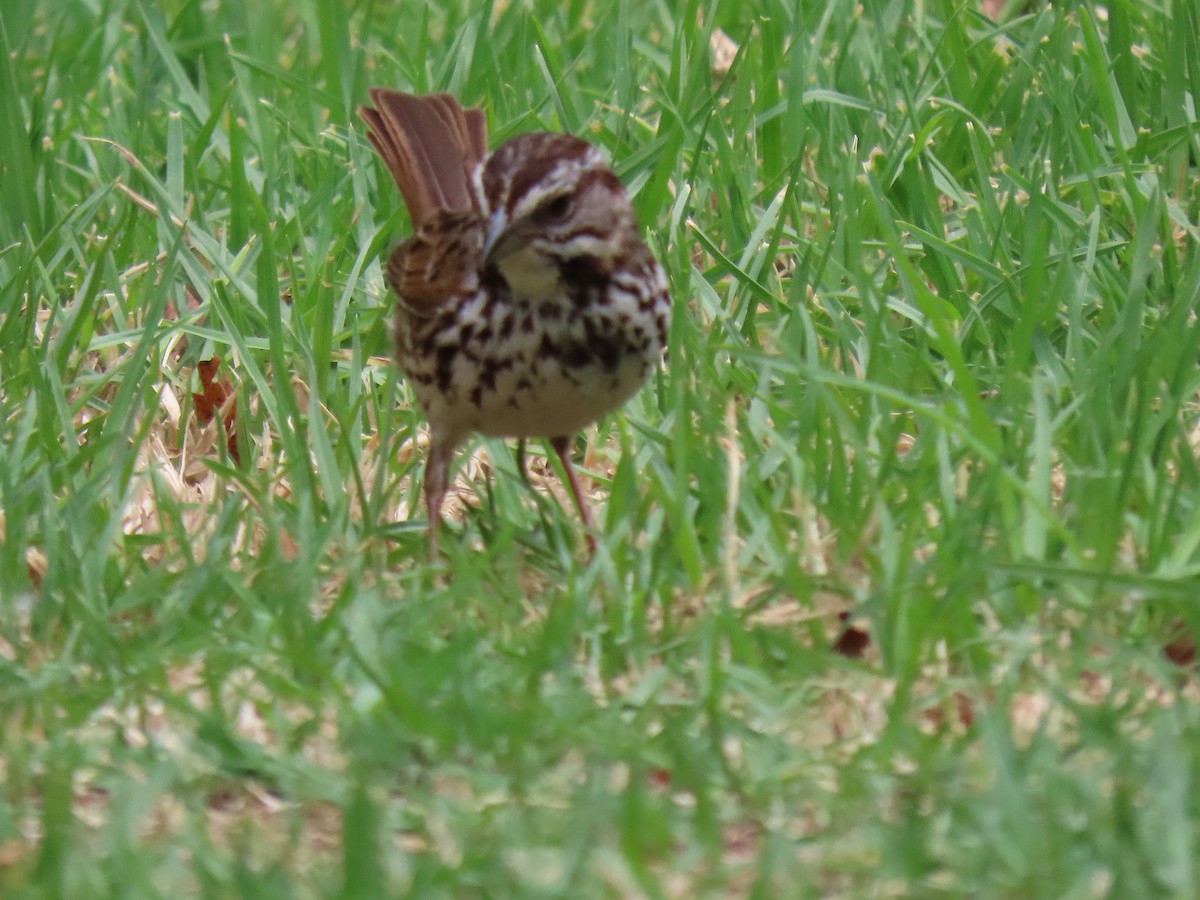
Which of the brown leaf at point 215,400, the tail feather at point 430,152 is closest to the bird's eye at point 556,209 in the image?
the tail feather at point 430,152

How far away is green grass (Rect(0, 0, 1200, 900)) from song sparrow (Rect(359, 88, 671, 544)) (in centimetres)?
19

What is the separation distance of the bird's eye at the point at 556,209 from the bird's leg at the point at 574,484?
23.6 inches

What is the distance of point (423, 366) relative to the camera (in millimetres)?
4250

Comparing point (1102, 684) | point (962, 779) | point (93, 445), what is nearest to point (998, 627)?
point (1102, 684)

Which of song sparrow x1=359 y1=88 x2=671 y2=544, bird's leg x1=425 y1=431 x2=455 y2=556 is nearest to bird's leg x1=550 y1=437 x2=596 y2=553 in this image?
song sparrow x1=359 y1=88 x2=671 y2=544

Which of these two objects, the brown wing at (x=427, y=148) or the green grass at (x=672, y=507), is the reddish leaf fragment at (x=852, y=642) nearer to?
the green grass at (x=672, y=507)

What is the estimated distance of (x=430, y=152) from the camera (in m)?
4.80

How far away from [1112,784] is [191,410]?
2611 millimetres

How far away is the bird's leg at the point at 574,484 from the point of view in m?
4.02

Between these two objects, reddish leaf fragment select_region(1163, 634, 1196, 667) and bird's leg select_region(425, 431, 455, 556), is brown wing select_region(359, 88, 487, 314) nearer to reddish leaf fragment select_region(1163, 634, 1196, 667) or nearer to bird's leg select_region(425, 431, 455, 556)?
bird's leg select_region(425, 431, 455, 556)

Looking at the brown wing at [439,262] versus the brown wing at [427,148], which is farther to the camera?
the brown wing at [427,148]

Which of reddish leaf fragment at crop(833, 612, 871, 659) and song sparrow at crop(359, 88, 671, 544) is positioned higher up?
song sparrow at crop(359, 88, 671, 544)

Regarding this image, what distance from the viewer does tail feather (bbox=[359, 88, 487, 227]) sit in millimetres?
4793

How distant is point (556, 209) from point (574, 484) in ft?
2.14
